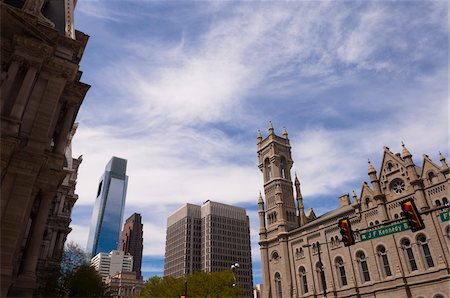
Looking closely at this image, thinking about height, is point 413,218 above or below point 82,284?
above

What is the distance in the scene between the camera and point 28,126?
20.6 m

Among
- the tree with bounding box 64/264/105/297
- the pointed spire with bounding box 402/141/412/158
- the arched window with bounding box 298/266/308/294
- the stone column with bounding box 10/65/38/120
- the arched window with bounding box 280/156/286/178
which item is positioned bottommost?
the tree with bounding box 64/264/105/297

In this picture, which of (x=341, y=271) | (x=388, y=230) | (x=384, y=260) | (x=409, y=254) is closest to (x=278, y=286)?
(x=341, y=271)

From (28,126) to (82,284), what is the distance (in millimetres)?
25601

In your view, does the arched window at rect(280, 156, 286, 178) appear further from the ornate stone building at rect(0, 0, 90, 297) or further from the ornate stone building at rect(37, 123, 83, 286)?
the ornate stone building at rect(0, 0, 90, 297)

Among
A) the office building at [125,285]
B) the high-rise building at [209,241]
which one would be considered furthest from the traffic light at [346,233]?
the office building at [125,285]

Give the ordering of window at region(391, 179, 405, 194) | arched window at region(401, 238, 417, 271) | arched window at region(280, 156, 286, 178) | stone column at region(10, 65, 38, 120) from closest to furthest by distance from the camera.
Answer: stone column at region(10, 65, 38, 120)
arched window at region(401, 238, 417, 271)
window at region(391, 179, 405, 194)
arched window at region(280, 156, 286, 178)

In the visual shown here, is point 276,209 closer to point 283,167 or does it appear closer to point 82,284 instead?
point 283,167

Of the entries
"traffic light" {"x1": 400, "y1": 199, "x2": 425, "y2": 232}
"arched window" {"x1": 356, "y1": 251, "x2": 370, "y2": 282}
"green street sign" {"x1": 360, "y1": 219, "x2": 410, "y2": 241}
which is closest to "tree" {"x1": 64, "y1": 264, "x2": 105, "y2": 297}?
"green street sign" {"x1": 360, "y1": 219, "x2": 410, "y2": 241}

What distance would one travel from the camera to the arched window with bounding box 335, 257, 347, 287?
5528 cm

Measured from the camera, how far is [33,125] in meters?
20.8

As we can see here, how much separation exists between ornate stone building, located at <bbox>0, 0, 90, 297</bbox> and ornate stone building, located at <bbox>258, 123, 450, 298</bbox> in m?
26.1

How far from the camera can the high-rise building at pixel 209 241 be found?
477 ft

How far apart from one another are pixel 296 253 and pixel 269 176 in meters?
20.1
